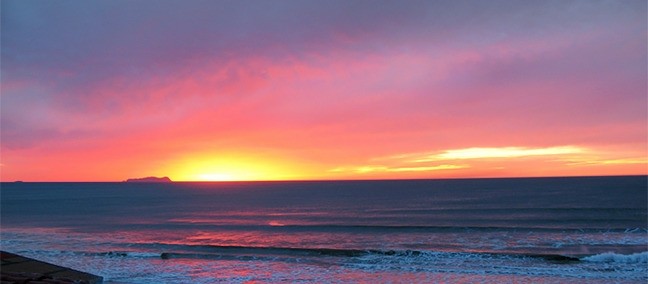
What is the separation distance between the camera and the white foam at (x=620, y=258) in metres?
22.3

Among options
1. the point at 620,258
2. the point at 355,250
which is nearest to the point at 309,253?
the point at 355,250

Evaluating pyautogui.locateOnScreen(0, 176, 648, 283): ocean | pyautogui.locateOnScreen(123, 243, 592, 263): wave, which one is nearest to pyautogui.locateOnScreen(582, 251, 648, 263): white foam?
pyautogui.locateOnScreen(0, 176, 648, 283): ocean

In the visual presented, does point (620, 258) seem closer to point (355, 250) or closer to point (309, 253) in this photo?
point (355, 250)

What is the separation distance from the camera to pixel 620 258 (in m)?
22.5

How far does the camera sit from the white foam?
22.3 meters

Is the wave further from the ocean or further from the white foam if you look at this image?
the white foam

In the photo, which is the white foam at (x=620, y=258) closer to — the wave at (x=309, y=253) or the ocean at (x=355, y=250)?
the ocean at (x=355, y=250)

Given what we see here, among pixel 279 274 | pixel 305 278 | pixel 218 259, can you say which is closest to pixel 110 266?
pixel 218 259

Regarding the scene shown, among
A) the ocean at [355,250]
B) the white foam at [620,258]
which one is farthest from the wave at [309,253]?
the white foam at [620,258]

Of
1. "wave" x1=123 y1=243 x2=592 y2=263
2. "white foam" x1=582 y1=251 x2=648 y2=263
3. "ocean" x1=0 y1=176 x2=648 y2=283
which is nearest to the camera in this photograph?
"ocean" x1=0 y1=176 x2=648 y2=283

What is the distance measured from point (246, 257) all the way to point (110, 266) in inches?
273

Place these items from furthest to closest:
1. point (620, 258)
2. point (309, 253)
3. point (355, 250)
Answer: point (355, 250) → point (309, 253) → point (620, 258)

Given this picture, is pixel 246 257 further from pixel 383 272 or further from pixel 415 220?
pixel 415 220

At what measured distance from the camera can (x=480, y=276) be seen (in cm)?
1916
